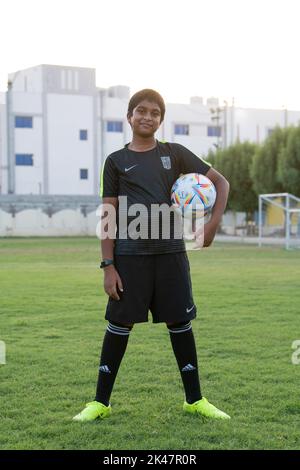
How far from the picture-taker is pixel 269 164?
37.1m

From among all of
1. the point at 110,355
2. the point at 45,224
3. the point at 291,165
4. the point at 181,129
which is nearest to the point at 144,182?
the point at 110,355

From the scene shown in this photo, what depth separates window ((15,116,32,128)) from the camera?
54.0 metres

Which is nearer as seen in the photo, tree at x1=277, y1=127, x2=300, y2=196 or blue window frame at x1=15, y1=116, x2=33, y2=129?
tree at x1=277, y1=127, x2=300, y2=196

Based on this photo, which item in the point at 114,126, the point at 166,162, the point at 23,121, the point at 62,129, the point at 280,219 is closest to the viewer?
the point at 166,162

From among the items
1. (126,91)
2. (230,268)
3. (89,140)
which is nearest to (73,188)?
(89,140)

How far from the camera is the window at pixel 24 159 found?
53719 millimetres

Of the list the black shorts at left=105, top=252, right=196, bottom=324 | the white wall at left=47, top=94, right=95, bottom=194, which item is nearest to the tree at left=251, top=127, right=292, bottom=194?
the white wall at left=47, top=94, right=95, bottom=194

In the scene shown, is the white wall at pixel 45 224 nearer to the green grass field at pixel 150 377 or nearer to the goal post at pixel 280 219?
the goal post at pixel 280 219

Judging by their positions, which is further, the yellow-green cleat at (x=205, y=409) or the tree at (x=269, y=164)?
the tree at (x=269, y=164)

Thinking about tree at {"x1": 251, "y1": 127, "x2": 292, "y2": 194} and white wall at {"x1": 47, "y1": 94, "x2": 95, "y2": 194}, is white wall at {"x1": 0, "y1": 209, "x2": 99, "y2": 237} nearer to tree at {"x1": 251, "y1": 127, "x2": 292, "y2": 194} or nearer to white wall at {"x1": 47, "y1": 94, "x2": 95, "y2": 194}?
white wall at {"x1": 47, "y1": 94, "x2": 95, "y2": 194}

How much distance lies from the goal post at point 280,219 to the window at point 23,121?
20615 millimetres

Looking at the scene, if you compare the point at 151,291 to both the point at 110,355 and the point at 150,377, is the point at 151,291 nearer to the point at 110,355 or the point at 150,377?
the point at 110,355

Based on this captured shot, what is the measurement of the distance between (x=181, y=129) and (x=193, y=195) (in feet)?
191

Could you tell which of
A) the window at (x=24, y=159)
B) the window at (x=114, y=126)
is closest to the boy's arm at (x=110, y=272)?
the window at (x=24, y=159)
